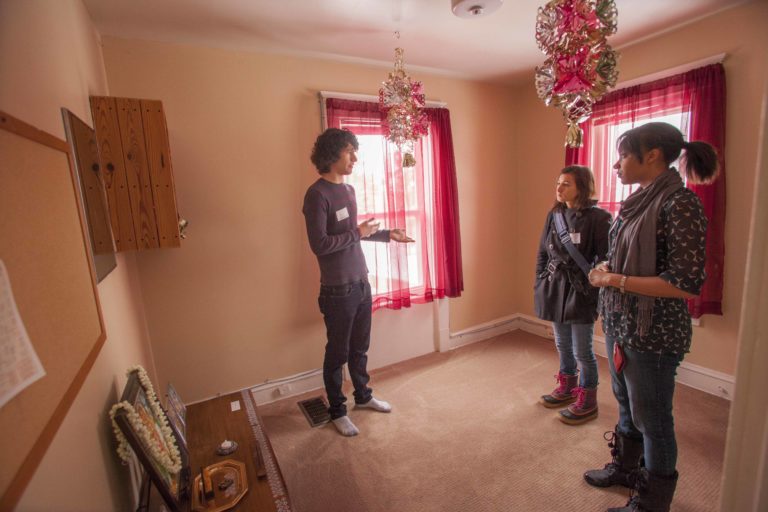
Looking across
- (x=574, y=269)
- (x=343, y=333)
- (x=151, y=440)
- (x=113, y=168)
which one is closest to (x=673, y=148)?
(x=574, y=269)

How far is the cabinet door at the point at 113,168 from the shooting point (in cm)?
158

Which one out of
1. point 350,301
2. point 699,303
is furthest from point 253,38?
point 699,303

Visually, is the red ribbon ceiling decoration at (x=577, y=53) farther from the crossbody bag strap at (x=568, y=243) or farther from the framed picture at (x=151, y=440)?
the framed picture at (x=151, y=440)

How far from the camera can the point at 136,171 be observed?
1.66 m

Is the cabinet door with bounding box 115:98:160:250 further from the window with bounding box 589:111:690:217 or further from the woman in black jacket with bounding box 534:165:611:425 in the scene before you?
the window with bounding box 589:111:690:217

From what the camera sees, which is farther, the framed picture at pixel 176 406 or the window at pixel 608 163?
the window at pixel 608 163

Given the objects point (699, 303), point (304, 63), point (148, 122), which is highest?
point (304, 63)

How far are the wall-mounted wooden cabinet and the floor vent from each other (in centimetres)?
137

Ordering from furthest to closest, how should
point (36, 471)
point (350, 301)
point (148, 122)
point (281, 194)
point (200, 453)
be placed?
point (281, 194) < point (350, 301) < point (148, 122) < point (200, 453) < point (36, 471)

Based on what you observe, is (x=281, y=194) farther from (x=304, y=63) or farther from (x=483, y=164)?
(x=483, y=164)

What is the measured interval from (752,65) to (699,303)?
143 cm

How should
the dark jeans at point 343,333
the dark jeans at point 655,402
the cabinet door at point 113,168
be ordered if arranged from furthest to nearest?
1. the dark jeans at point 343,333
2. the cabinet door at point 113,168
3. the dark jeans at point 655,402

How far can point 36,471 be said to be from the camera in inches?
24.3

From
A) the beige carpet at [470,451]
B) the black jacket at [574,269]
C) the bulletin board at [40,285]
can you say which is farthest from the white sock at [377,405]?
the bulletin board at [40,285]
